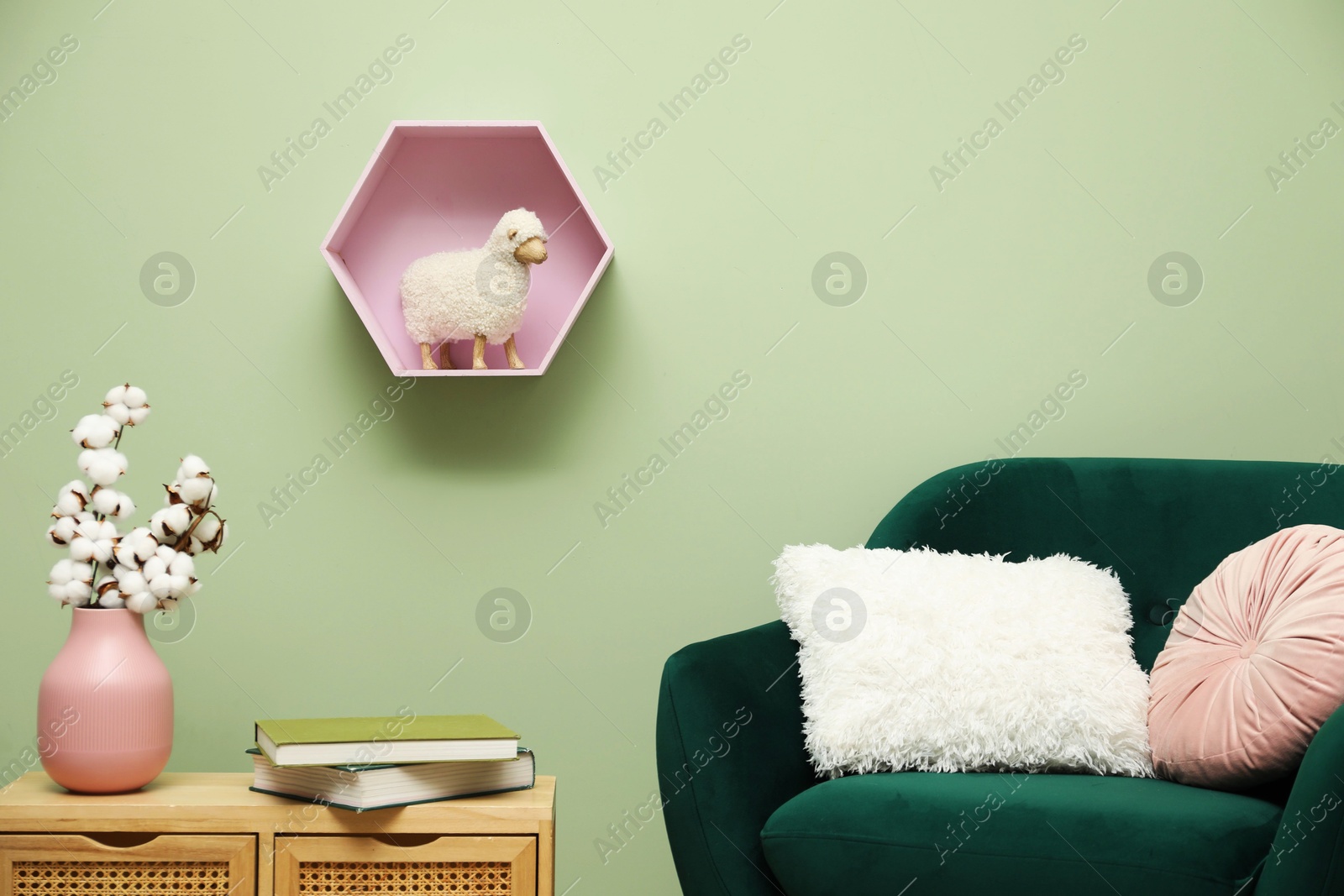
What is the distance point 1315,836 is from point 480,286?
1404 millimetres

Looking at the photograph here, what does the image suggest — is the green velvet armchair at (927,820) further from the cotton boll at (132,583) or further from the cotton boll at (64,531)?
the cotton boll at (64,531)

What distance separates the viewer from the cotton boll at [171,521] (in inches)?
52.3

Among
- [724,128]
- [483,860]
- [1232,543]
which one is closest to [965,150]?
[724,128]

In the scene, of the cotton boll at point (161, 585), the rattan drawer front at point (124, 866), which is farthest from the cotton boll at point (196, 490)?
the rattan drawer front at point (124, 866)

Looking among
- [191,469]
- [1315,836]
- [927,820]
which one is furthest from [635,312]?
[1315,836]

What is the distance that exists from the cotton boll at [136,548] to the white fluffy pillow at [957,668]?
2.93 ft

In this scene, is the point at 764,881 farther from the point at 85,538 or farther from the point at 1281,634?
the point at 85,538

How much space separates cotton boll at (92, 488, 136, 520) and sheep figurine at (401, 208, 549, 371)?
0.59 metres

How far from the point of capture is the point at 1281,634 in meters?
1.21

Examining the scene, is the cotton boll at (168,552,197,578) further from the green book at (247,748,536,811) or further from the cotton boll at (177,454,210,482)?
the green book at (247,748,536,811)

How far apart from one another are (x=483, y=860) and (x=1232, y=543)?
4.09 ft

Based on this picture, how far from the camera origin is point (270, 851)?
47.6 inches

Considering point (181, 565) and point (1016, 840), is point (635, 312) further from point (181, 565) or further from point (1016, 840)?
point (1016, 840)

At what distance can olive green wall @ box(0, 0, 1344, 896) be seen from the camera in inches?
71.7
